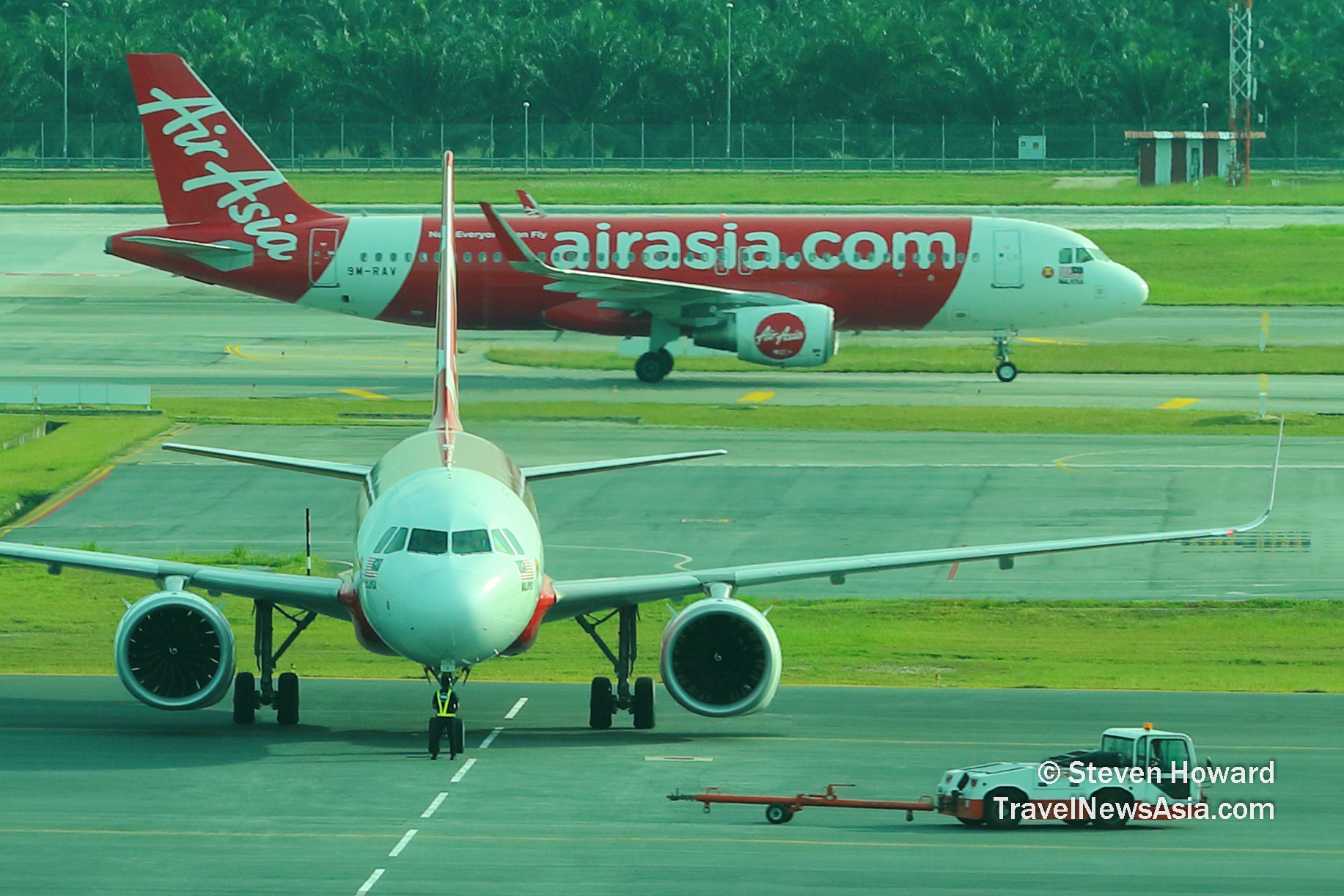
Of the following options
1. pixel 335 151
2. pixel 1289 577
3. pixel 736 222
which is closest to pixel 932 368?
pixel 736 222

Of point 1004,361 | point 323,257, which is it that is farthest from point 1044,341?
point 323,257

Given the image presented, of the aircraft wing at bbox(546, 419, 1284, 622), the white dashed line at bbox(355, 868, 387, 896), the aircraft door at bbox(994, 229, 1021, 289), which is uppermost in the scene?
the aircraft door at bbox(994, 229, 1021, 289)

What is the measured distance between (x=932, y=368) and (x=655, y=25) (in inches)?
4503

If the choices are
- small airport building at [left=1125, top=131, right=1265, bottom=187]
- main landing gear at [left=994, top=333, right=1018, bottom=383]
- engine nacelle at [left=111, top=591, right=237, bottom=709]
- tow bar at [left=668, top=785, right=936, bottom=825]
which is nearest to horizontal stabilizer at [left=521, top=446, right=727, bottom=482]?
engine nacelle at [left=111, top=591, right=237, bottom=709]

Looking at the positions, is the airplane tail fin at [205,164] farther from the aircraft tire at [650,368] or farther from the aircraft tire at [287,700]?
the aircraft tire at [287,700]

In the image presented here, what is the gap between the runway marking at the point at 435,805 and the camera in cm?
2035

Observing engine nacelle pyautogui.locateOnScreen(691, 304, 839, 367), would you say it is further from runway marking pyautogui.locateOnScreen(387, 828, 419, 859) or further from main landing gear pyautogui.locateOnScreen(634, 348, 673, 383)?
runway marking pyautogui.locateOnScreen(387, 828, 419, 859)

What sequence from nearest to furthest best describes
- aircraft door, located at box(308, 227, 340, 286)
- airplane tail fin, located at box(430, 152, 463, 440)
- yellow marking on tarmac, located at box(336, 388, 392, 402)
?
airplane tail fin, located at box(430, 152, 463, 440) < yellow marking on tarmac, located at box(336, 388, 392, 402) < aircraft door, located at box(308, 227, 340, 286)

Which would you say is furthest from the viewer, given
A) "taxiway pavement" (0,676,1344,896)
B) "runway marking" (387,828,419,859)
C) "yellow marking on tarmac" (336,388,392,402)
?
"yellow marking on tarmac" (336,388,392,402)

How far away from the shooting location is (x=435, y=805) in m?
20.7

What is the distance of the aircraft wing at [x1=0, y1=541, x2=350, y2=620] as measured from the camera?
23391 mm

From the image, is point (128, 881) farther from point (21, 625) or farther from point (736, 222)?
point (736, 222)

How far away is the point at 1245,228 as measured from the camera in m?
99.3

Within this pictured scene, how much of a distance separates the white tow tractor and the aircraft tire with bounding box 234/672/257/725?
338 inches
